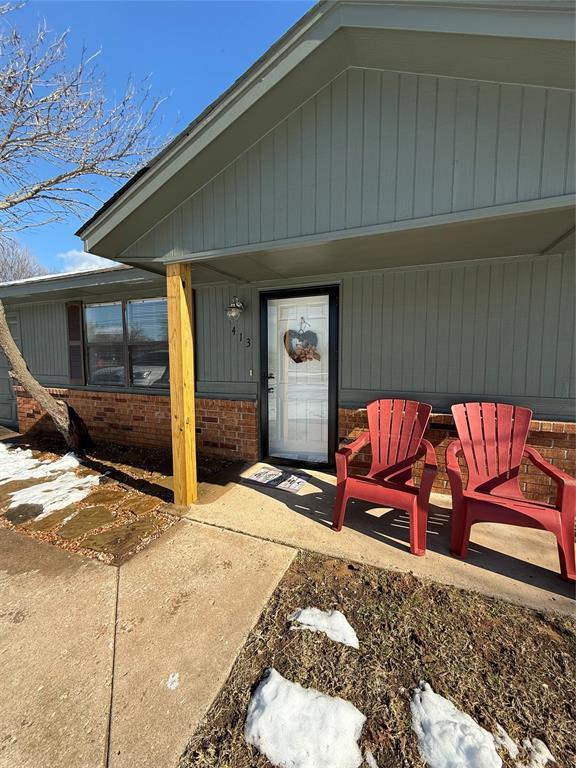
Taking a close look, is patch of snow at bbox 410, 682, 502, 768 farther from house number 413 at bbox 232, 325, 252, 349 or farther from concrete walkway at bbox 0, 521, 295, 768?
house number 413 at bbox 232, 325, 252, 349

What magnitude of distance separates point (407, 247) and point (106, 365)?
4.84 m

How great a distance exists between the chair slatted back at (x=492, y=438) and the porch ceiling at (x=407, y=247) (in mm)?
1332

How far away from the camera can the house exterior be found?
6.38 feet

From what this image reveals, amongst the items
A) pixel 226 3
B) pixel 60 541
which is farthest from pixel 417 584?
pixel 226 3

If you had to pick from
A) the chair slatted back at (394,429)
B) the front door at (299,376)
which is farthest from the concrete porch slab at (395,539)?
the front door at (299,376)

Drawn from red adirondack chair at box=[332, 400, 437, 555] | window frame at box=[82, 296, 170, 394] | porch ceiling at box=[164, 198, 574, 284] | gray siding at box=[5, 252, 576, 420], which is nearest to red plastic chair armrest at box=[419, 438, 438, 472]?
red adirondack chair at box=[332, 400, 437, 555]

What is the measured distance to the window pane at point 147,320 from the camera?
4.99m

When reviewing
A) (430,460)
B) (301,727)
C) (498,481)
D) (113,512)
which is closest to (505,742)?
(301,727)

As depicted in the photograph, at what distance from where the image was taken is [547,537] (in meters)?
2.73

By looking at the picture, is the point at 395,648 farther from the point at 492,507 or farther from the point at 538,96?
the point at 538,96

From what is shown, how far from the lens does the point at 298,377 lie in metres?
4.22

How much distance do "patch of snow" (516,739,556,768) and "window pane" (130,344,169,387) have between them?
4771 millimetres

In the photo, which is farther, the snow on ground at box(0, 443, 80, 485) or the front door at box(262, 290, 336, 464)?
the snow on ground at box(0, 443, 80, 485)

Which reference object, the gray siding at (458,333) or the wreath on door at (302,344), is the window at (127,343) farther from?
the wreath on door at (302,344)
